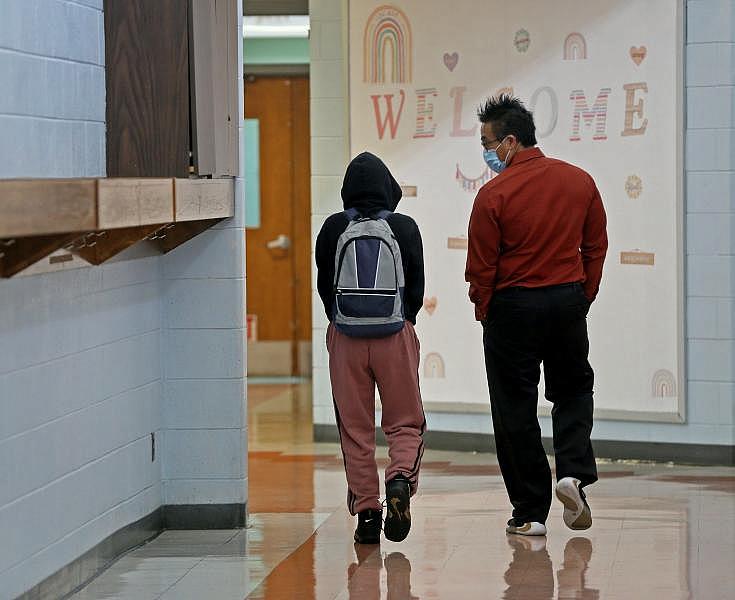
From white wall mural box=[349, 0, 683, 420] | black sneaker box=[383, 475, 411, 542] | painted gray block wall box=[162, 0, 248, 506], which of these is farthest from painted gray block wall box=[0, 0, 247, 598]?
white wall mural box=[349, 0, 683, 420]

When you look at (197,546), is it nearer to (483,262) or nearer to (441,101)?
(483,262)

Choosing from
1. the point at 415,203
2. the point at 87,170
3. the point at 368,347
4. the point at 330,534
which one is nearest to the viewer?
the point at 87,170

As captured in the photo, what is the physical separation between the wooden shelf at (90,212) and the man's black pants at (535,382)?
110 centimetres

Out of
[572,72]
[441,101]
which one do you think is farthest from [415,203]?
[572,72]

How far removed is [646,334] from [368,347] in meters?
2.29

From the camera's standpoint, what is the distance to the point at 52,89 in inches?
165

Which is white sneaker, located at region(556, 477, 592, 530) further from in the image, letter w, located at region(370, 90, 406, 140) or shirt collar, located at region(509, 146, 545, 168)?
letter w, located at region(370, 90, 406, 140)

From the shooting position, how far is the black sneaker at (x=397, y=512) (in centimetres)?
474

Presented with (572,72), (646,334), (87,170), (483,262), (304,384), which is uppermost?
(572,72)

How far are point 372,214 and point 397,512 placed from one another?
3.33 feet

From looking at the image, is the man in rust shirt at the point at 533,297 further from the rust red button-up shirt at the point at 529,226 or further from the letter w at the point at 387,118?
the letter w at the point at 387,118

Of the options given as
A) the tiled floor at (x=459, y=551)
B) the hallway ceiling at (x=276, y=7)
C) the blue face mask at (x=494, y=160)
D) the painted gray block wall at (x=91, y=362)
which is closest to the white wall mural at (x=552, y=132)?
the tiled floor at (x=459, y=551)

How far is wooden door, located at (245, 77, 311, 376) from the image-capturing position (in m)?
10.9

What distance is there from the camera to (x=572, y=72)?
266 inches
